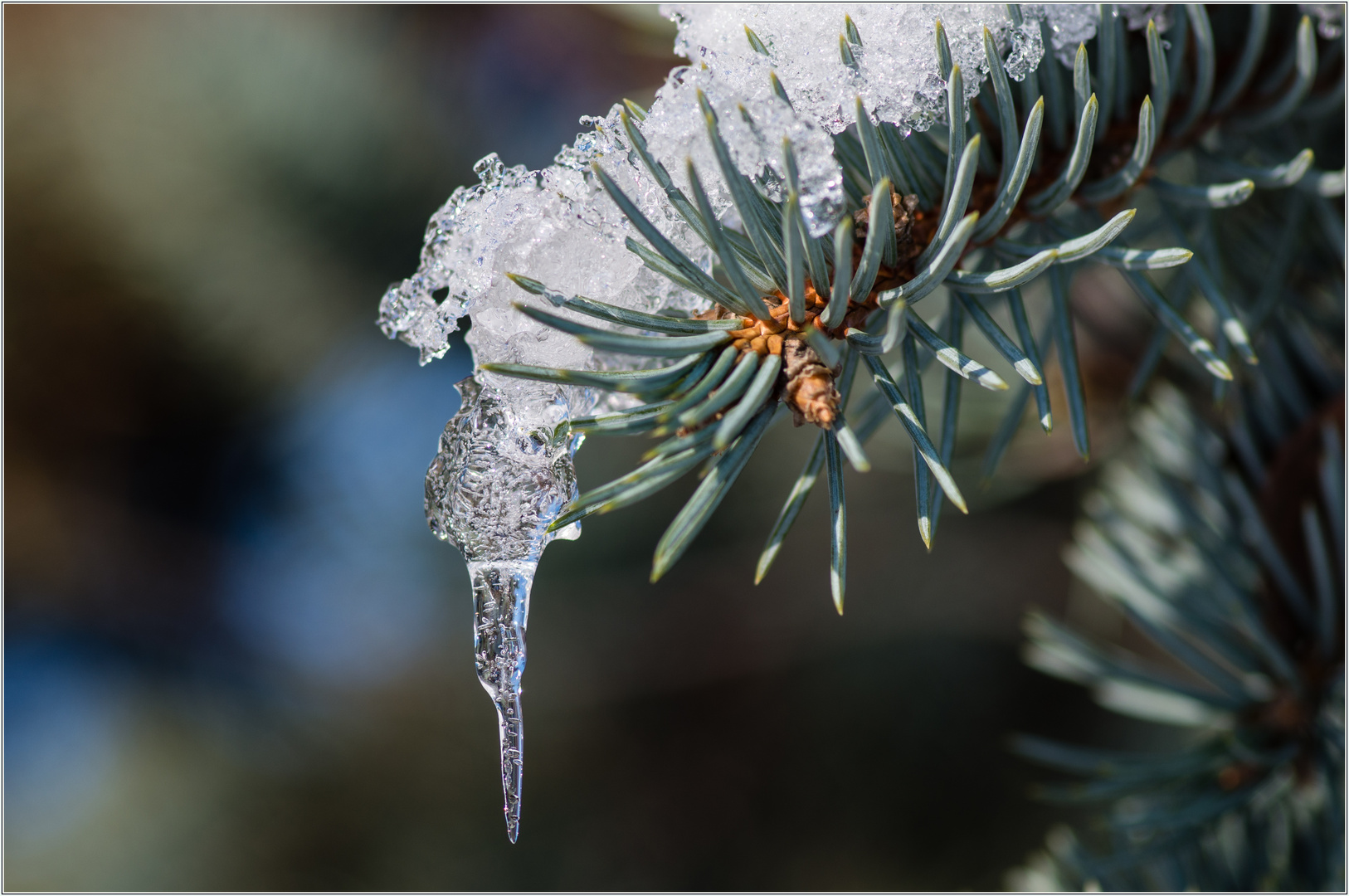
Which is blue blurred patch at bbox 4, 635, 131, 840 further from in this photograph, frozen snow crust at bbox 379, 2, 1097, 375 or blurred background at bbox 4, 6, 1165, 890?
frozen snow crust at bbox 379, 2, 1097, 375

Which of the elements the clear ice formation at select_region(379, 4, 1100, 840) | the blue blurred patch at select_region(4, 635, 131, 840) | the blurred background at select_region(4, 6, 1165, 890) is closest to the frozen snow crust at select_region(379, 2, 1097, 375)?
the clear ice formation at select_region(379, 4, 1100, 840)

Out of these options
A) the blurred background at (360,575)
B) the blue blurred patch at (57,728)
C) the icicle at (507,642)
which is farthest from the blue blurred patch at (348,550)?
the icicle at (507,642)

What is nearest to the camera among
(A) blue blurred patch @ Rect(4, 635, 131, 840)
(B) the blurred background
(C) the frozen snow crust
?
(C) the frozen snow crust

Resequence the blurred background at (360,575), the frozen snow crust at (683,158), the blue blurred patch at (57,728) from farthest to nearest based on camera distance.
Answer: the blue blurred patch at (57,728), the blurred background at (360,575), the frozen snow crust at (683,158)

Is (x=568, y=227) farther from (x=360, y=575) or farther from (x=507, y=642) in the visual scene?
(x=360, y=575)

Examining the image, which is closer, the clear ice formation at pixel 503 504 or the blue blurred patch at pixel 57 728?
the clear ice formation at pixel 503 504

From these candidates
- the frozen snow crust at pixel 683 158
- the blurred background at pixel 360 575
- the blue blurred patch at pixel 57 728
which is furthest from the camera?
the blue blurred patch at pixel 57 728

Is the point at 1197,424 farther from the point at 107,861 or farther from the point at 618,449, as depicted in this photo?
the point at 107,861

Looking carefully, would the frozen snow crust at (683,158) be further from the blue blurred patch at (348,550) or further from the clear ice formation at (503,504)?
the blue blurred patch at (348,550)
